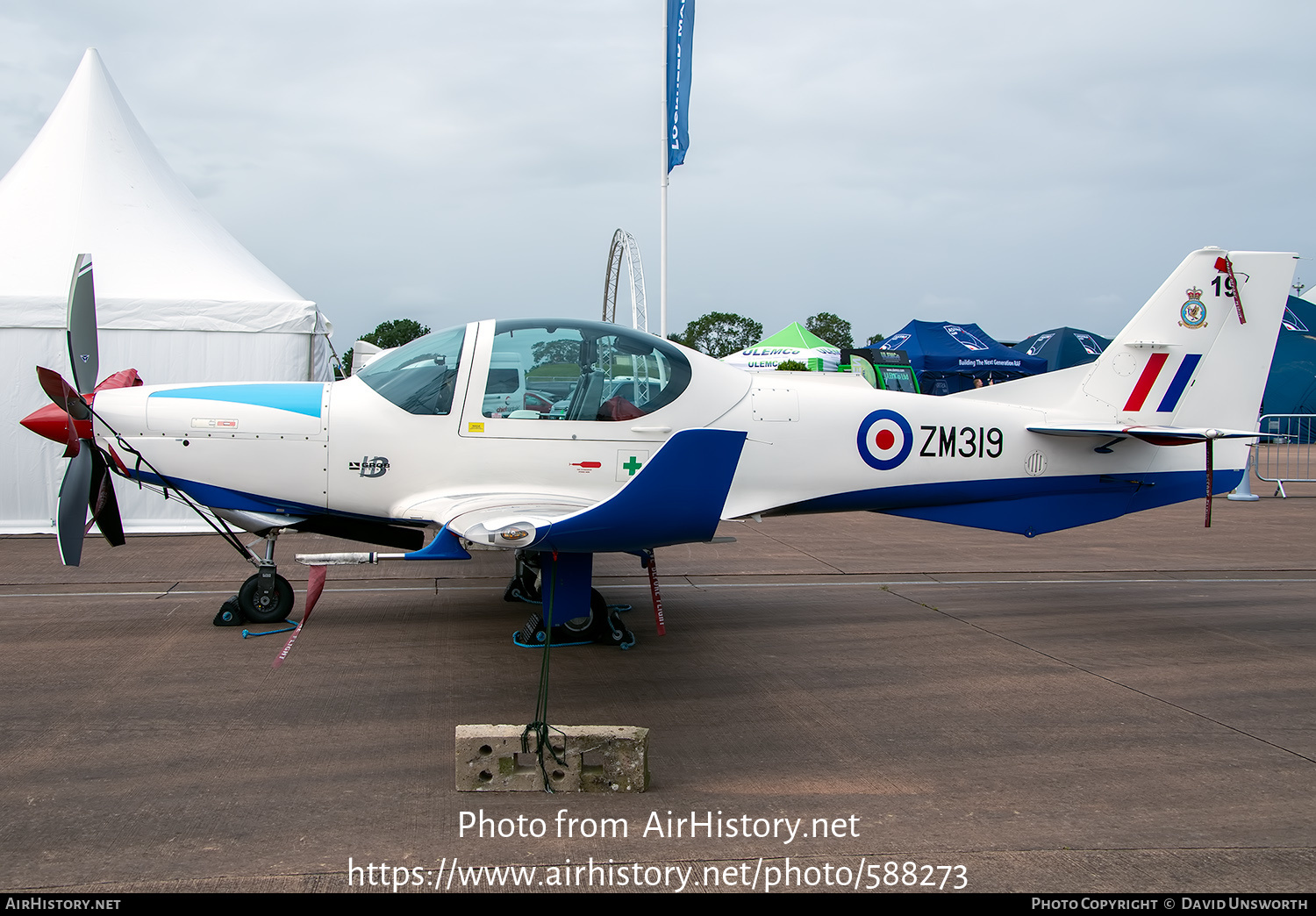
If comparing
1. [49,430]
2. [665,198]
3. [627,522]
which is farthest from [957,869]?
[665,198]

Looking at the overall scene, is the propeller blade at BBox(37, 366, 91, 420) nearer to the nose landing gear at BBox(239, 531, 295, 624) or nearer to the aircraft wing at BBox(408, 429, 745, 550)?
the nose landing gear at BBox(239, 531, 295, 624)

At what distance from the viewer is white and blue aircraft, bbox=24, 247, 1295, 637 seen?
19.7 ft

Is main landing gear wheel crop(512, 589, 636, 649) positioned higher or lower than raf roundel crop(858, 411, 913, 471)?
lower

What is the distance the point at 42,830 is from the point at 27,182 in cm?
1072

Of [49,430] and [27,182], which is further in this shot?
[27,182]

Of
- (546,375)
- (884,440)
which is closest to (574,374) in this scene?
(546,375)

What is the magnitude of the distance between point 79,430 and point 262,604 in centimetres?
165

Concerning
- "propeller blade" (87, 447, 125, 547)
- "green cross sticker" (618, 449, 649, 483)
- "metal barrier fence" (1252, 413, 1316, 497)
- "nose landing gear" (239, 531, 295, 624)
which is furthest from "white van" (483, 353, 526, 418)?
"metal barrier fence" (1252, 413, 1316, 497)

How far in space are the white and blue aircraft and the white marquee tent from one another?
451cm

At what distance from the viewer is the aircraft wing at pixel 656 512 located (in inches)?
167

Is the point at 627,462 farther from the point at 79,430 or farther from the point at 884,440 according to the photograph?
the point at 79,430

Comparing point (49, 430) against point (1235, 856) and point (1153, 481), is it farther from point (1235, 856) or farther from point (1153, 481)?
point (1153, 481)

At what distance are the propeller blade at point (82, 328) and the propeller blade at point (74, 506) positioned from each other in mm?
596
